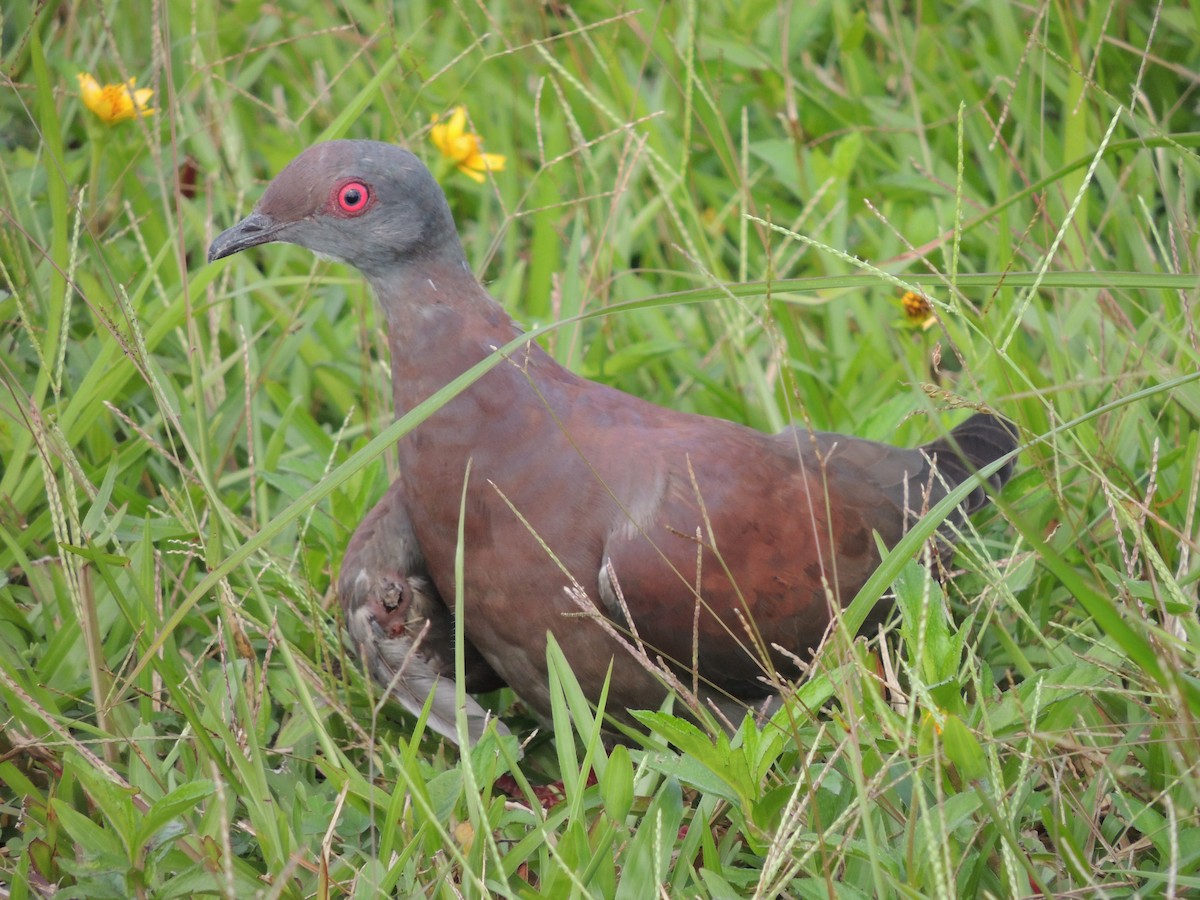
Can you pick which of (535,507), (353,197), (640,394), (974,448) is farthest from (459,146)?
(974,448)

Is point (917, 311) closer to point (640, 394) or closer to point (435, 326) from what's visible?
point (640, 394)

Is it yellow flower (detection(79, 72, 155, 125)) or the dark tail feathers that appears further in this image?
A: yellow flower (detection(79, 72, 155, 125))

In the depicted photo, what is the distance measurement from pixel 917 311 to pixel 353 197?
1446mm

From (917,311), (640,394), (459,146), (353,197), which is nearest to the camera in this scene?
(353,197)

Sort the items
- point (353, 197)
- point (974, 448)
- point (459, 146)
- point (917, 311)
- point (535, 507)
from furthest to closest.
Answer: point (459, 146) < point (917, 311) < point (974, 448) < point (353, 197) < point (535, 507)

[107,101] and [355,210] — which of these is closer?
[355,210]

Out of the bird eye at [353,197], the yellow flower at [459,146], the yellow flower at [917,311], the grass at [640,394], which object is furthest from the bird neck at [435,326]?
the yellow flower at [917,311]

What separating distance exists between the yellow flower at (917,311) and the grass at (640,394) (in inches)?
2.2

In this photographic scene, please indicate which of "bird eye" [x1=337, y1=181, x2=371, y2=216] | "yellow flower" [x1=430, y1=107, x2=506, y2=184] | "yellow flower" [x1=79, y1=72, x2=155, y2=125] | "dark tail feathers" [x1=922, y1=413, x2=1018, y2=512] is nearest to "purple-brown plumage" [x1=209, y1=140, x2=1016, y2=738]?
"bird eye" [x1=337, y1=181, x2=371, y2=216]

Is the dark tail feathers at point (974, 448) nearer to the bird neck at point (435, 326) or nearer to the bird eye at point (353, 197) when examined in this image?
the bird neck at point (435, 326)

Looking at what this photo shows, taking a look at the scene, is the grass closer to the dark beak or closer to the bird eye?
the dark beak

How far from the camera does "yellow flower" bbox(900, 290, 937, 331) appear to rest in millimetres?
3449

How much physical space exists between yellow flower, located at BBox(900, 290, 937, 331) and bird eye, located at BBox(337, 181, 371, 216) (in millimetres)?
1346

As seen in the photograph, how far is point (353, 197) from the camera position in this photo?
2924 mm
